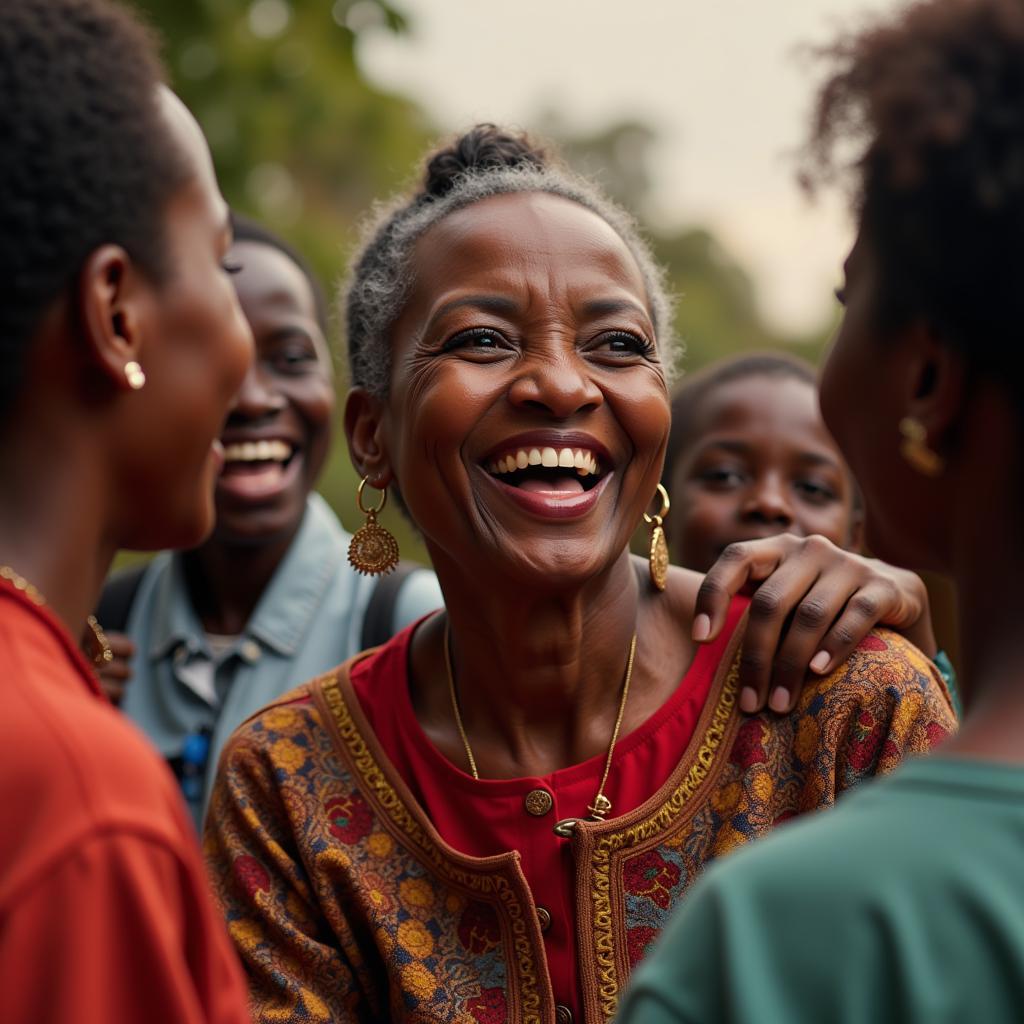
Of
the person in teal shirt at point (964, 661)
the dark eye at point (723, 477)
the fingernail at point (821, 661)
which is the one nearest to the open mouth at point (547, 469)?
the fingernail at point (821, 661)

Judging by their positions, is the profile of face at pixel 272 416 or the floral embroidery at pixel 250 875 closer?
the floral embroidery at pixel 250 875

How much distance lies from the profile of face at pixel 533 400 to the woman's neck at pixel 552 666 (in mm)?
112

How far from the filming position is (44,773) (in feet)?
5.15

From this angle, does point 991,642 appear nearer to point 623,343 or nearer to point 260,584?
point 623,343

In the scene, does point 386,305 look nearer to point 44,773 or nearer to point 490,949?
point 490,949

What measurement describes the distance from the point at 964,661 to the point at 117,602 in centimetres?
332

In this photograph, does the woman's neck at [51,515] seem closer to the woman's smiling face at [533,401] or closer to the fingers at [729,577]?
the woman's smiling face at [533,401]

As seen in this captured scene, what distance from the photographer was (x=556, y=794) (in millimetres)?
2914

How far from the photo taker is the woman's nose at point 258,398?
14.5 feet

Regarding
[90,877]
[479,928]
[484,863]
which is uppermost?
[90,877]

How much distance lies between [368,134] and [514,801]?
13.3 meters

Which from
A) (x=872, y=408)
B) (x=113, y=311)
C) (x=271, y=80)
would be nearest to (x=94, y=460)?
(x=113, y=311)

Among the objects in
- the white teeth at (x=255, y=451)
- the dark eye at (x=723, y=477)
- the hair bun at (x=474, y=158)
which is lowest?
the white teeth at (x=255, y=451)

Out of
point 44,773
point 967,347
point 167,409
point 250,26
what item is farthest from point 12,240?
point 250,26
